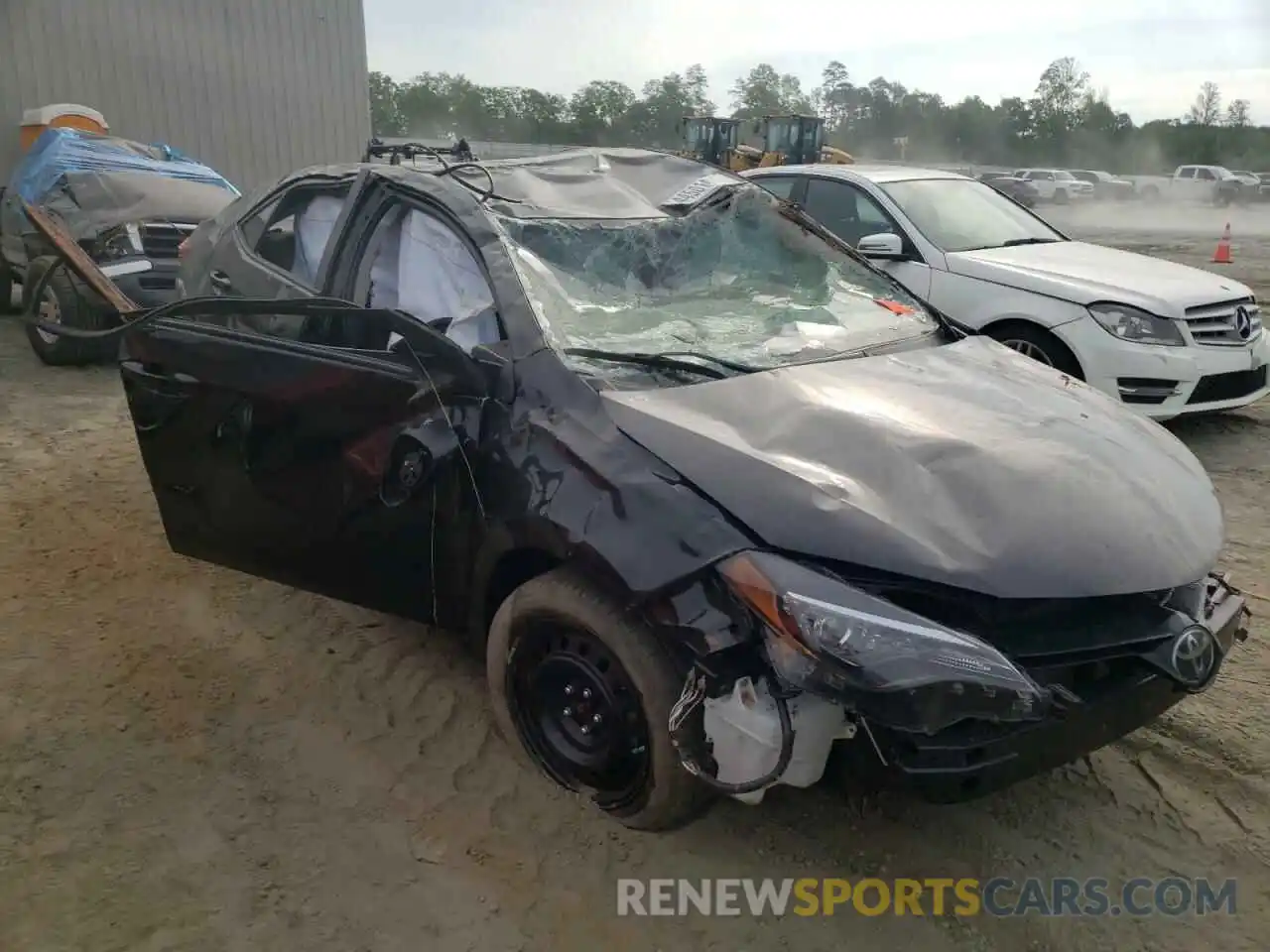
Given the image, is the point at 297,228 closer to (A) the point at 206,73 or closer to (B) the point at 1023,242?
(B) the point at 1023,242

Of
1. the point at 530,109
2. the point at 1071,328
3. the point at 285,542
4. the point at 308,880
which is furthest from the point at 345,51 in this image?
the point at 530,109

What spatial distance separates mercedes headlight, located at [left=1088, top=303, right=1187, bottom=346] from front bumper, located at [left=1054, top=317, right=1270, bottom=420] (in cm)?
3

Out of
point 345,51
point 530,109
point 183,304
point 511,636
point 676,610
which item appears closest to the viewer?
point 676,610

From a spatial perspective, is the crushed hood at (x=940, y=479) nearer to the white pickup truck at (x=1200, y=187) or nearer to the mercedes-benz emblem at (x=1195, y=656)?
the mercedes-benz emblem at (x=1195, y=656)

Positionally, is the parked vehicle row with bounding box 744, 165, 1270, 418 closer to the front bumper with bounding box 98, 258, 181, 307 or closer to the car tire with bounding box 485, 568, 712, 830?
the car tire with bounding box 485, 568, 712, 830

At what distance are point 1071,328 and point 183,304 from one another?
4.61 meters

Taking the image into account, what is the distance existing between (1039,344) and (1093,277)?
1.74 ft

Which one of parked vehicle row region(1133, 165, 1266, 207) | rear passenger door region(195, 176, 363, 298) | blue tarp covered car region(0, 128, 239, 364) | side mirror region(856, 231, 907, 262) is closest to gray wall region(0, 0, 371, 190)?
blue tarp covered car region(0, 128, 239, 364)

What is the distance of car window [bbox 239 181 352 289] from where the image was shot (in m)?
3.58

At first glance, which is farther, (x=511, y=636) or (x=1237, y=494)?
(x=1237, y=494)

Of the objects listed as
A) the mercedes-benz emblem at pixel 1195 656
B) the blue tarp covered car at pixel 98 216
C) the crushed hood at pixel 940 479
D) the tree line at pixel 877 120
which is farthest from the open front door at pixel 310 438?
the tree line at pixel 877 120

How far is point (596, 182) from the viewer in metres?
3.52

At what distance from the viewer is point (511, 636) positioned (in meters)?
2.56

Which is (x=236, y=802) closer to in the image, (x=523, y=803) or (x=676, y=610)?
(x=523, y=803)
